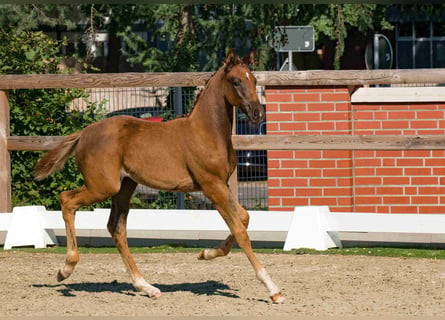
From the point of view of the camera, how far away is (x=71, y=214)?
954cm

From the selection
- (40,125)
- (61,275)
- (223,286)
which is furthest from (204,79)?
(61,275)

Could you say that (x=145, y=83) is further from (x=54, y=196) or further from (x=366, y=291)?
(x=366, y=291)

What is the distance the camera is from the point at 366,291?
9484mm

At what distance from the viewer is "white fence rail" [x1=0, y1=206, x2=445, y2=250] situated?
40.1 feet

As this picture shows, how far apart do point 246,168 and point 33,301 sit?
5976 mm

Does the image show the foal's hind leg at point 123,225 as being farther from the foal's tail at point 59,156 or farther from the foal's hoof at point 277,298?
the foal's hoof at point 277,298

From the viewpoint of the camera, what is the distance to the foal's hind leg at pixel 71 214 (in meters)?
9.40

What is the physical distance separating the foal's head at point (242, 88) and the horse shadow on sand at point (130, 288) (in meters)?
1.70

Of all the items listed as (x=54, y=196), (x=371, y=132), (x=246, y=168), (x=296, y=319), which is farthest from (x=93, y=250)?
(x=296, y=319)

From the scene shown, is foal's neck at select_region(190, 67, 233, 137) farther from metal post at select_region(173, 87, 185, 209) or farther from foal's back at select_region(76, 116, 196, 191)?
metal post at select_region(173, 87, 185, 209)

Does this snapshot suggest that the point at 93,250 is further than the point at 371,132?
No

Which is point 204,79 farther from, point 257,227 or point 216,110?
point 216,110

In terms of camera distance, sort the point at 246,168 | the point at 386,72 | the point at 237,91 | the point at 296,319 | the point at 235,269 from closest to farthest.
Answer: the point at 296,319 → the point at 237,91 → the point at 235,269 → the point at 386,72 → the point at 246,168

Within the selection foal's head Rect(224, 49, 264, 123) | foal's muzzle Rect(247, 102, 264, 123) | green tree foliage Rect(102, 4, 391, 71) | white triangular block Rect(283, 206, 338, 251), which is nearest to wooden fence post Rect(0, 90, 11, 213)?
white triangular block Rect(283, 206, 338, 251)
